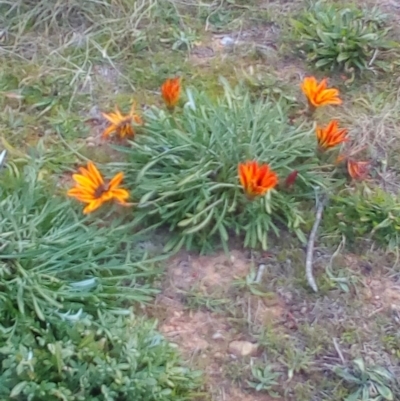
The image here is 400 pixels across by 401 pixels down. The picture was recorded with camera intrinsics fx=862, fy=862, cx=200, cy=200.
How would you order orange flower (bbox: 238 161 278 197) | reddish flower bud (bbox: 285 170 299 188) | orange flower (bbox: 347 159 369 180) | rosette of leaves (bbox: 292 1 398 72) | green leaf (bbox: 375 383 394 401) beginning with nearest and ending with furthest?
green leaf (bbox: 375 383 394 401) < orange flower (bbox: 238 161 278 197) < reddish flower bud (bbox: 285 170 299 188) < orange flower (bbox: 347 159 369 180) < rosette of leaves (bbox: 292 1 398 72)

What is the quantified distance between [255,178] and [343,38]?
3.29ft

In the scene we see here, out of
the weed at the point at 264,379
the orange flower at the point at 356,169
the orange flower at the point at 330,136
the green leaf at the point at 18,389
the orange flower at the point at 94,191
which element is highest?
the orange flower at the point at 94,191

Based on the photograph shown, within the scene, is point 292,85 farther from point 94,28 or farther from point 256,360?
point 256,360

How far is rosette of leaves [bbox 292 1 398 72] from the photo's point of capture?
10.4ft

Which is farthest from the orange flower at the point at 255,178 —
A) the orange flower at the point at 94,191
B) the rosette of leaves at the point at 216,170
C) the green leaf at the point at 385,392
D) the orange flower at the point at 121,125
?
the green leaf at the point at 385,392

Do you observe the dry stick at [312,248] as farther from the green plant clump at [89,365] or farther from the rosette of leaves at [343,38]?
the rosette of leaves at [343,38]

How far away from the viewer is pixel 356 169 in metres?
2.68

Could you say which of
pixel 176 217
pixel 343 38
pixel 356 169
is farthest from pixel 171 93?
pixel 343 38

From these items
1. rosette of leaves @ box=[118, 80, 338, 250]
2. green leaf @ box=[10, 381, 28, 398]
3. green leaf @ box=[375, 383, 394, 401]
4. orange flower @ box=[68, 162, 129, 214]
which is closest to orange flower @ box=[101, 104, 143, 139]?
rosette of leaves @ box=[118, 80, 338, 250]

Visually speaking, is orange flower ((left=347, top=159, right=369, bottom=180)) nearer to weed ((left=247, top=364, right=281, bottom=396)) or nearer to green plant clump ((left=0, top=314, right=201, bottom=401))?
weed ((left=247, top=364, right=281, bottom=396))

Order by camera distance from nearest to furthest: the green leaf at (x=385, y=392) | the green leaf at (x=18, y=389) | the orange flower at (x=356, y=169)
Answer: the green leaf at (x=18, y=389), the green leaf at (x=385, y=392), the orange flower at (x=356, y=169)

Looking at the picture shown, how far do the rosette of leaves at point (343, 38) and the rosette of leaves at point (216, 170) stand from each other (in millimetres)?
504

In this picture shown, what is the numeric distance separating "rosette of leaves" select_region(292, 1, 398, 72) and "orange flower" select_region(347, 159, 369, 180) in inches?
22.7

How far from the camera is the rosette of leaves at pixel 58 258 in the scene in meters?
2.21
